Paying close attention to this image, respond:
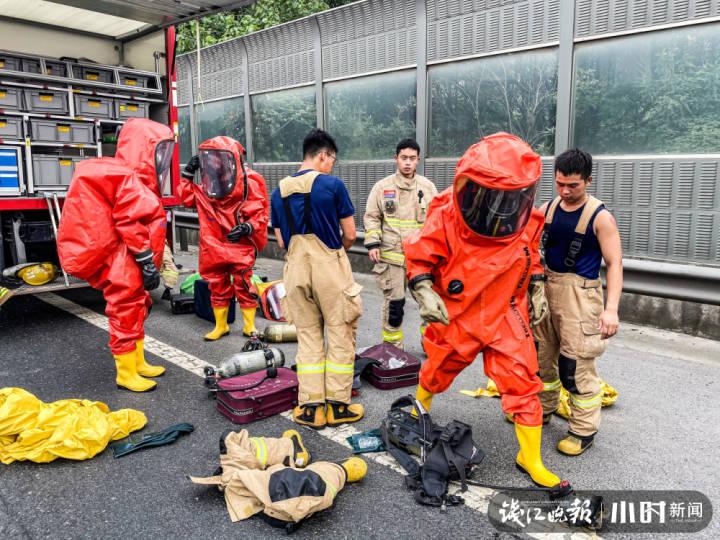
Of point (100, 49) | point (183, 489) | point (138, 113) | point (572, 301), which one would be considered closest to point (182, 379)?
point (183, 489)

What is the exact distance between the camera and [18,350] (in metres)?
5.54

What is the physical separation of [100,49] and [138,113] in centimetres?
106

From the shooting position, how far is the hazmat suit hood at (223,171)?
566cm

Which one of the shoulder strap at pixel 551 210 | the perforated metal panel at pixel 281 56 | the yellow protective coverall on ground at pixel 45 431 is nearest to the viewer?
the yellow protective coverall on ground at pixel 45 431

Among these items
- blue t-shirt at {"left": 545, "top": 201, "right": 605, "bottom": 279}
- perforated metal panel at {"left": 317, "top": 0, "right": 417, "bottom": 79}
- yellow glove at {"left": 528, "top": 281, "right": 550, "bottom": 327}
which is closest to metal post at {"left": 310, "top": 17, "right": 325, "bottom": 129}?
perforated metal panel at {"left": 317, "top": 0, "right": 417, "bottom": 79}

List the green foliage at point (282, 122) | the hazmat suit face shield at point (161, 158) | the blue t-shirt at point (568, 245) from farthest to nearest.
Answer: the green foliage at point (282, 122) < the hazmat suit face shield at point (161, 158) < the blue t-shirt at point (568, 245)

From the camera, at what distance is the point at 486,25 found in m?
7.36

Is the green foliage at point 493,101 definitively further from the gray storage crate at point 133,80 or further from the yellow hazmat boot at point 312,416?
the yellow hazmat boot at point 312,416

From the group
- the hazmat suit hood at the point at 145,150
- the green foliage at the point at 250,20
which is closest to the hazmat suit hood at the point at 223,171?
the hazmat suit hood at the point at 145,150

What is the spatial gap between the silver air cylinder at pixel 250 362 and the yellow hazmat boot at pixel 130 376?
61 centimetres

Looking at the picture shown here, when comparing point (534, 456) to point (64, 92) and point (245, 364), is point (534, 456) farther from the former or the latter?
point (64, 92)

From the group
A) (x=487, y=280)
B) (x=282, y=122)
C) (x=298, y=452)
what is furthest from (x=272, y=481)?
(x=282, y=122)

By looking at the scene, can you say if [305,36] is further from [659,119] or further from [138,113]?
[659,119]

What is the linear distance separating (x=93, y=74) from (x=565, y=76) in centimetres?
576
